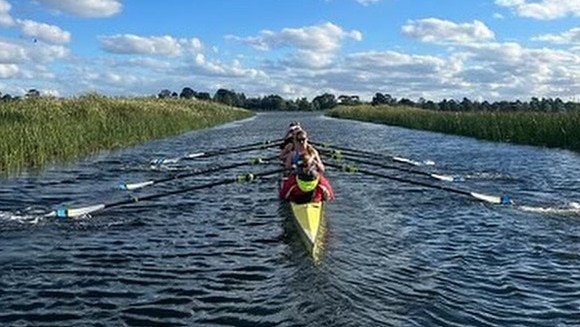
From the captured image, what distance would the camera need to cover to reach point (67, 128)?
27.6 meters

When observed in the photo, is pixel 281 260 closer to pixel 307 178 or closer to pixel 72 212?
pixel 307 178

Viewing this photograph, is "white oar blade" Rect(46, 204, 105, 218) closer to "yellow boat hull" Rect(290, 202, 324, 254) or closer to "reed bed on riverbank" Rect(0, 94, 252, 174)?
"yellow boat hull" Rect(290, 202, 324, 254)

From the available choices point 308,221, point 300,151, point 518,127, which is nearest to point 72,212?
point 308,221

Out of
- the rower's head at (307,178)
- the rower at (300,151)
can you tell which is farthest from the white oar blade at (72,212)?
the rower at (300,151)

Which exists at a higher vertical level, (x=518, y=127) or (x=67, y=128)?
(x=518, y=127)

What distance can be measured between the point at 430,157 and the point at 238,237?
749 inches

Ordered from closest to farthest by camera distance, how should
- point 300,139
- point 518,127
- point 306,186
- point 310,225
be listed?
point 310,225 < point 306,186 < point 300,139 < point 518,127

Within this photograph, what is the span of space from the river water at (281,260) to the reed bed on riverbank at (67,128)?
3845 millimetres

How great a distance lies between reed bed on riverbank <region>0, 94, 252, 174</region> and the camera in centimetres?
2248

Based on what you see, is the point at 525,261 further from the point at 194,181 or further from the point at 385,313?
the point at 194,181

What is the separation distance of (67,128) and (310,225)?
63.0 feet

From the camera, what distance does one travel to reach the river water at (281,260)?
8.08 metres

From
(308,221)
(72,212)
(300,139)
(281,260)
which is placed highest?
(300,139)

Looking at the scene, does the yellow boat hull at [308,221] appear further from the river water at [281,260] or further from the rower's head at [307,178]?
the rower's head at [307,178]
